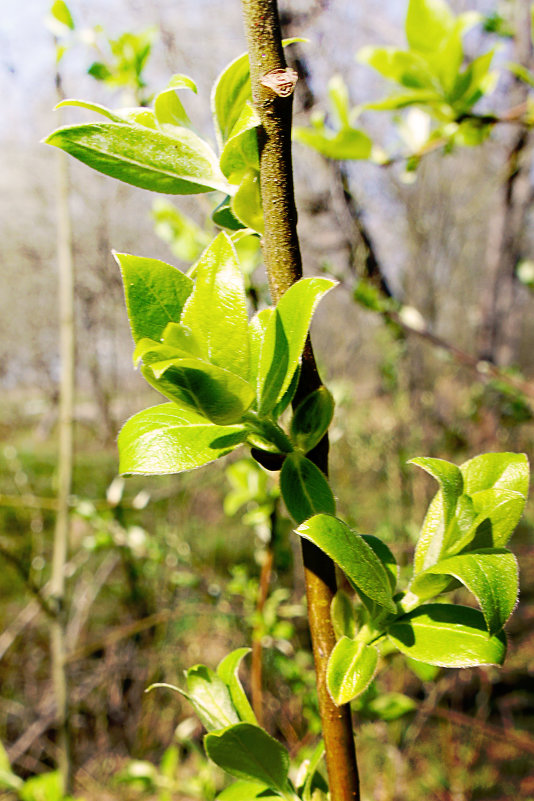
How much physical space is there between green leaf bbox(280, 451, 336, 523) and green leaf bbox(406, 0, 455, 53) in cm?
40

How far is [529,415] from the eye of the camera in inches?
46.6

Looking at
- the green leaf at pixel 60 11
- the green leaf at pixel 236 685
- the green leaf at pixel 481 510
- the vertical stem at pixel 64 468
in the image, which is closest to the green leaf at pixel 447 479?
the green leaf at pixel 481 510

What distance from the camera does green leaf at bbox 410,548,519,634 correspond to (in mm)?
160

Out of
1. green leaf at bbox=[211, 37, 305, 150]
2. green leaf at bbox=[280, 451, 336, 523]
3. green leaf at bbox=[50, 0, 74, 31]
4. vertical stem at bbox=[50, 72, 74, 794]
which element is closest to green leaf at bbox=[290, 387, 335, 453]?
green leaf at bbox=[280, 451, 336, 523]

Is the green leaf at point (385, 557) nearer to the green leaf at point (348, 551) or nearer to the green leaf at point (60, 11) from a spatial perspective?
the green leaf at point (348, 551)

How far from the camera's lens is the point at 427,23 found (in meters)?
0.43

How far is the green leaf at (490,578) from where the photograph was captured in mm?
160

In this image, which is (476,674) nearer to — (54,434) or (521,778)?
(521,778)

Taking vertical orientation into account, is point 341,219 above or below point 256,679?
above

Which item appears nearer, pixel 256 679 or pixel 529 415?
pixel 256 679

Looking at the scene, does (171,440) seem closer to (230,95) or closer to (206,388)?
(206,388)

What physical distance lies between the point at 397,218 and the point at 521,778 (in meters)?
2.52

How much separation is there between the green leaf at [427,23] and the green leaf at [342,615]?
0.43 m

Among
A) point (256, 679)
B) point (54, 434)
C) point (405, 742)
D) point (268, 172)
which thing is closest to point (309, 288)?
point (268, 172)
